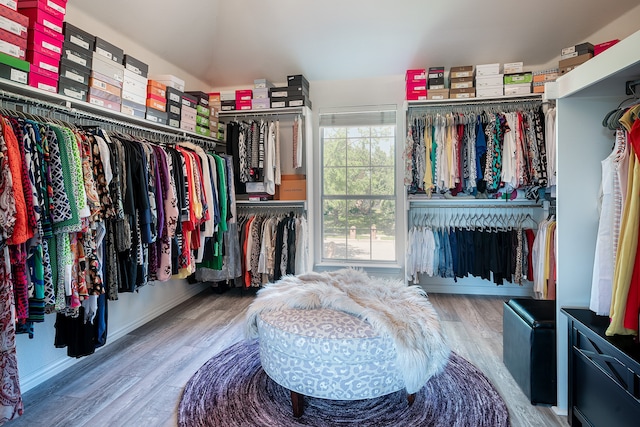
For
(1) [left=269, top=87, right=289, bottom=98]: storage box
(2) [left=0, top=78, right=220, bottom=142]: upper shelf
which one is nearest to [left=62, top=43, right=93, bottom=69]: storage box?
(2) [left=0, top=78, right=220, bottom=142]: upper shelf

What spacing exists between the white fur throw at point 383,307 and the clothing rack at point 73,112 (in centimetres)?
163

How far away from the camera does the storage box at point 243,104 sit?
12.7ft

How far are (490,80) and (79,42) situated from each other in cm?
342

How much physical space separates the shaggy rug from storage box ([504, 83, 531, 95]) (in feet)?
8.66

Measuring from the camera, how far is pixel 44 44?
6.11 ft

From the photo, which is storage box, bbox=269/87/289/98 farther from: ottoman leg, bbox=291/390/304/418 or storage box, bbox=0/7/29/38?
ottoman leg, bbox=291/390/304/418

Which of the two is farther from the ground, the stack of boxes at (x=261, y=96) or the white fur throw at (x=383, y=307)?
the stack of boxes at (x=261, y=96)

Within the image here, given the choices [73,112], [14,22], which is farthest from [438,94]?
[14,22]

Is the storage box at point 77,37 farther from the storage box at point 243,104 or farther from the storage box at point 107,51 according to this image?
the storage box at point 243,104

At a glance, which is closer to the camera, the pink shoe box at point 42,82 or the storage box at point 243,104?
the pink shoe box at point 42,82

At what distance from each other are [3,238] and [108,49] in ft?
4.94

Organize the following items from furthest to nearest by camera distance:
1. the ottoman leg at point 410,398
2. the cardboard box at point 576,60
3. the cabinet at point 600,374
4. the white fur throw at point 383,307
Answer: the cardboard box at point 576,60, the ottoman leg at point 410,398, the white fur throw at point 383,307, the cabinet at point 600,374

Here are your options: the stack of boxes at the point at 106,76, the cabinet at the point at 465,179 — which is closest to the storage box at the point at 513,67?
the cabinet at the point at 465,179

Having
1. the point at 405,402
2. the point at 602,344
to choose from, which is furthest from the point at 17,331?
the point at 602,344
